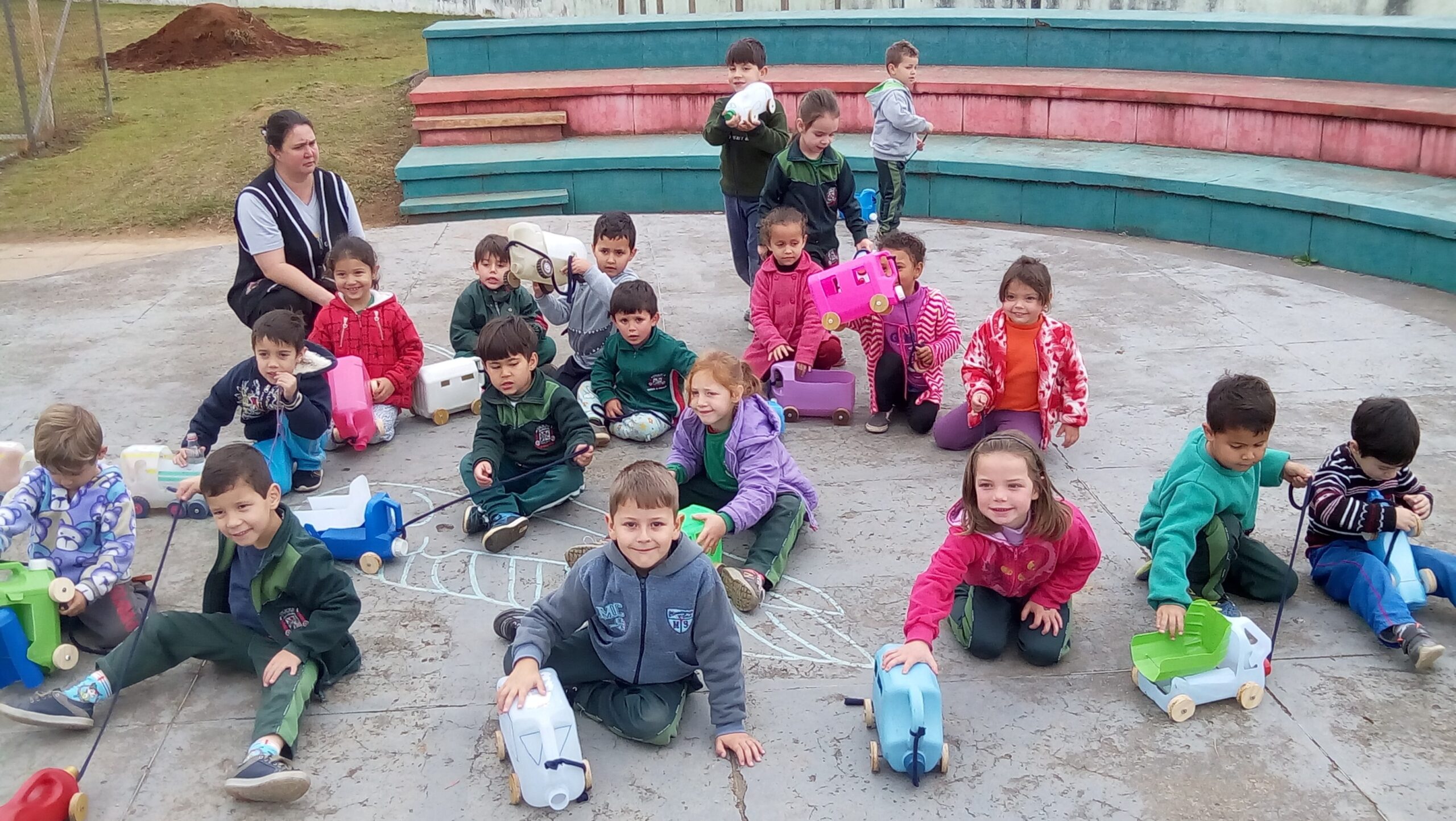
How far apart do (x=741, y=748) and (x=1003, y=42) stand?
9455 millimetres

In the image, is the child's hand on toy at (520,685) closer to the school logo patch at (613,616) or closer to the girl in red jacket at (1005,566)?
the school logo patch at (613,616)

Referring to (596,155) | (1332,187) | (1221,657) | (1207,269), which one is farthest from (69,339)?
(1332,187)

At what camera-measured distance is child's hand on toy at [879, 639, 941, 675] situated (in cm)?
309

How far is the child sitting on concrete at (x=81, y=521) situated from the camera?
375cm

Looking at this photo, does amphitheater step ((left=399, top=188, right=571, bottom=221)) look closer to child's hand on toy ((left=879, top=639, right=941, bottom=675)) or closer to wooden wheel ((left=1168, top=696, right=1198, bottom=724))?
child's hand on toy ((left=879, top=639, right=941, bottom=675))

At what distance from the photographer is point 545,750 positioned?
2967 millimetres

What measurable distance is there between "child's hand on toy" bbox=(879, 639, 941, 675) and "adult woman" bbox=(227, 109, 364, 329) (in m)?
3.64

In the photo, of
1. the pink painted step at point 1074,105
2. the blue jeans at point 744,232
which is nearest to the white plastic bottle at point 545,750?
the blue jeans at point 744,232

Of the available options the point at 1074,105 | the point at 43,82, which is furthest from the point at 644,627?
the point at 43,82

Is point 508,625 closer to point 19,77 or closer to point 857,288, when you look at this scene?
point 857,288

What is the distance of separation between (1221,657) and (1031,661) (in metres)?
0.53

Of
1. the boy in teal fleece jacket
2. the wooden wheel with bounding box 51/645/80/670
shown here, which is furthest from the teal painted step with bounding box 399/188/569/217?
the boy in teal fleece jacket

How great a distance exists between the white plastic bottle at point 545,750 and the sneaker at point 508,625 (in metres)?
0.66

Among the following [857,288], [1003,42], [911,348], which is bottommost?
[911,348]
